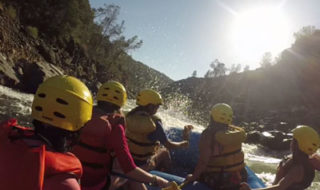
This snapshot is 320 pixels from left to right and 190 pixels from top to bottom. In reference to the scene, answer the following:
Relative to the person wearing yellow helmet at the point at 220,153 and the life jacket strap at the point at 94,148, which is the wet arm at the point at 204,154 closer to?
the person wearing yellow helmet at the point at 220,153

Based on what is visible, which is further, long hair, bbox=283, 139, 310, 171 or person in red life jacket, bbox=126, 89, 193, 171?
person in red life jacket, bbox=126, 89, 193, 171

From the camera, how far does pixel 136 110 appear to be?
5.07 meters

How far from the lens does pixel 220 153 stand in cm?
459

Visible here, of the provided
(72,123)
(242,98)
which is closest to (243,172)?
(72,123)

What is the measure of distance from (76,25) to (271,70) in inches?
2465

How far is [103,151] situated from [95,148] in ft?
0.30

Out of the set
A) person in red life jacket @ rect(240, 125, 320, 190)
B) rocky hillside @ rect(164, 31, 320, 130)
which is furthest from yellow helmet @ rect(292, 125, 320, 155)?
rocky hillside @ rect(164, 31, 320, 130)

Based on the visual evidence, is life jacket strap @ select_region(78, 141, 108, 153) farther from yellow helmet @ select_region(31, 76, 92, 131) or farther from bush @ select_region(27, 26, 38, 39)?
bush @ select_region(27, 26, 38, 39)

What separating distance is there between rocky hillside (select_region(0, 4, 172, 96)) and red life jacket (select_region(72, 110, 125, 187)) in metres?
16.1

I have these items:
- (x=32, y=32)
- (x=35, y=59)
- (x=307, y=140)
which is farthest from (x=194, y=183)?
(x=32, y=32)

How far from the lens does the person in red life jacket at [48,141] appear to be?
154 cm

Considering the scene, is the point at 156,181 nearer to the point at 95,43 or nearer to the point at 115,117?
the point at 115,117

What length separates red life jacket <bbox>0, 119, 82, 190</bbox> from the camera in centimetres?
152

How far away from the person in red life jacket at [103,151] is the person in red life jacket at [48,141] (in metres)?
0.79
